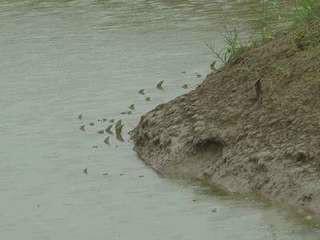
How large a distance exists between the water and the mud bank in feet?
0.69

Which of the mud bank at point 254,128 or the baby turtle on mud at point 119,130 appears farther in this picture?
the baby turtle on mud at point 119,130

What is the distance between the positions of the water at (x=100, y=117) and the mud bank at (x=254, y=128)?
211mm

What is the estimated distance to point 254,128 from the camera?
9070 millimetres

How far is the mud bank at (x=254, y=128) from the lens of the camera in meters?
8.27

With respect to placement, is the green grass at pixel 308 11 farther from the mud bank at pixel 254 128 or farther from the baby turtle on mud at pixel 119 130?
the baby turtle on mud at pixel 119 130

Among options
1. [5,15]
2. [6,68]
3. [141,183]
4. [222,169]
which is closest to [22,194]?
[141,183]

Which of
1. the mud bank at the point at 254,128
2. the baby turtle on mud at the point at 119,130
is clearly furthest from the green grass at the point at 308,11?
the baby turtle on mud at the point at 119,130

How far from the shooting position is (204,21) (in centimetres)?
1802

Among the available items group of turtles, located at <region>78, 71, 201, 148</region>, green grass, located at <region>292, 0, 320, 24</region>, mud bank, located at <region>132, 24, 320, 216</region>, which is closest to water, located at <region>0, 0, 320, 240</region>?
group of turtles, located at <region>78, 71, 201, 148</region>

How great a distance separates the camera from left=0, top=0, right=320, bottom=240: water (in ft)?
26.6

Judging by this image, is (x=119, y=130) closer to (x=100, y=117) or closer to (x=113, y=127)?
(x=113, y=127)

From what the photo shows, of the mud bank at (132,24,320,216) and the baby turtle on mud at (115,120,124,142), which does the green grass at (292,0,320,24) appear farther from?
the baby turtle on mud at (115,120,124,142)

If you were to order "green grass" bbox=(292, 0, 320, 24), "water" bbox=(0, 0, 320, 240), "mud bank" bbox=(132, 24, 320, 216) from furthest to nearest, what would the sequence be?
"green grass" bbox=(292, 0, 320, 24) → "mud bank" bbox=(132, 24, 320, 216) → "water" bbox=(0, 0, 320, 240)

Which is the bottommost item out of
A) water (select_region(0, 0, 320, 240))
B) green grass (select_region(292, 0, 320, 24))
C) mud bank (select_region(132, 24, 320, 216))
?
water (select_region(0, 0, 320, 240))
